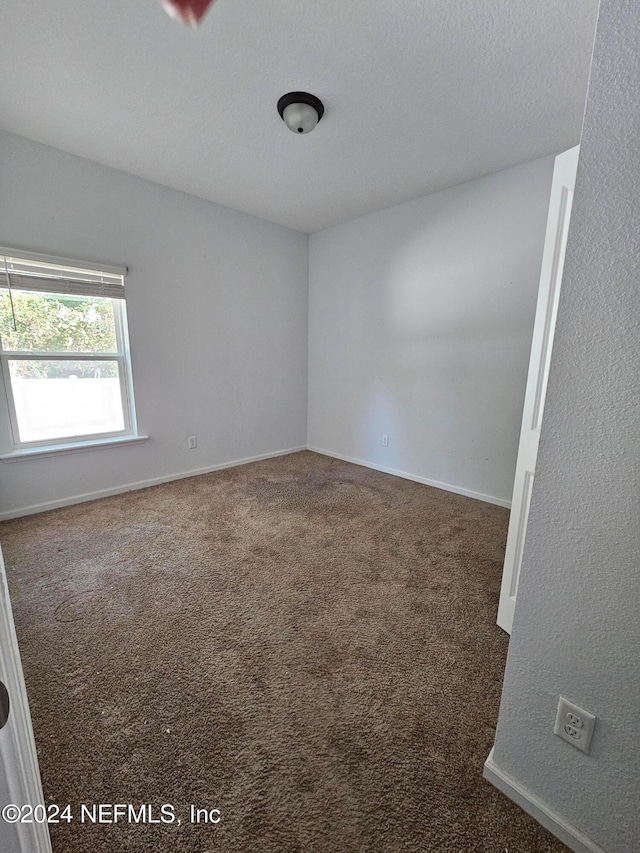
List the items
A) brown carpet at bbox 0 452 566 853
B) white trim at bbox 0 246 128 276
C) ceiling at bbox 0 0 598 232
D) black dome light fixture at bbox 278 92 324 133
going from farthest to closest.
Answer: white trim at bbox 0 246 128 276 < black dome light fixture at bbox 278 92 324 133 < ceiling at bbox 0 0 598 232 < brown carpet at bbox 0 452 566 853

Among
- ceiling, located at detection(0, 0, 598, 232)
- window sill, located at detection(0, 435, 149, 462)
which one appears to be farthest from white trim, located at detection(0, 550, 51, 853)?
window sill, located at detection(0, 435, 149, 462)

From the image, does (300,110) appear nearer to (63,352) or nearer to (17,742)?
(63,352)

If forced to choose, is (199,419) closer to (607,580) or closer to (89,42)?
(89,42)

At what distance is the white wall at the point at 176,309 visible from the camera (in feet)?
8.21

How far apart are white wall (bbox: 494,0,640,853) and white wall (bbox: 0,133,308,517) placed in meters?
3.07

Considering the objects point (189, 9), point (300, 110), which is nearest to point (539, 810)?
point (189, 9)

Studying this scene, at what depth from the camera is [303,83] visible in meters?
1.82

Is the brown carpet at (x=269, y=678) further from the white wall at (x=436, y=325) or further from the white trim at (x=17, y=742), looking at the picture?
the white wall at (x=436, y=325)

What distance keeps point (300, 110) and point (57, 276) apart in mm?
2023

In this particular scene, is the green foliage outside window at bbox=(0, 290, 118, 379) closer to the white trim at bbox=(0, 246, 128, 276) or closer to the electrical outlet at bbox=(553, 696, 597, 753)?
the white trim at bbox=(0, 246, 128, 276)

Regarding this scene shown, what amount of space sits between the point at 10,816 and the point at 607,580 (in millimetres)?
1087

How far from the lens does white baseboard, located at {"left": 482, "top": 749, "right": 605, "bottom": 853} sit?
34.2 inches

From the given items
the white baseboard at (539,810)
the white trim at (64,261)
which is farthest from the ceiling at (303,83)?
the white baseboard at (539,810)

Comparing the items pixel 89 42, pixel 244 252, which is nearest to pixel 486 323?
pixel 244 252
